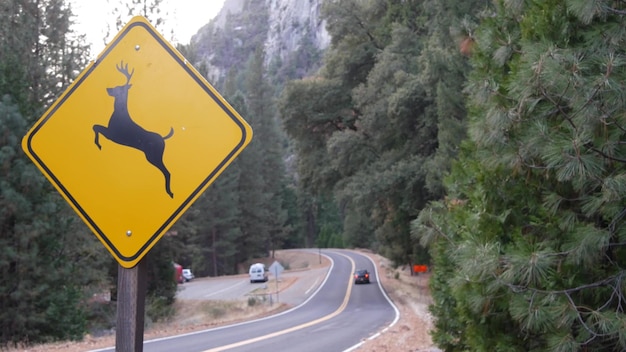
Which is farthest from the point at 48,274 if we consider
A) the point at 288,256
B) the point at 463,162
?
the point at 288,256

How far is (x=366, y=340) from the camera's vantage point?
16.9 meters

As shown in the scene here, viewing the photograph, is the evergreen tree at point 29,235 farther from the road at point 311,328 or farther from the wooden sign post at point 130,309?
the wooden sign post at point 130,309

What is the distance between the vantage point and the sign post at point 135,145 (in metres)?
2.94

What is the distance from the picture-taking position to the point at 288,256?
79000mm

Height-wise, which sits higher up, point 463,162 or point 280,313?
point 463,162

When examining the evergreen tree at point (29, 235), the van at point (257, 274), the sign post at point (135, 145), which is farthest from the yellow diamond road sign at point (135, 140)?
the van at point (257, 274)

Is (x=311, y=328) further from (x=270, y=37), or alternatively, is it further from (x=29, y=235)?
(x=270, y=37)

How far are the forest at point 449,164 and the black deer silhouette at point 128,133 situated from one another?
255 centimetres

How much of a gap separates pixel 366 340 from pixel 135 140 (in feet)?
48.4

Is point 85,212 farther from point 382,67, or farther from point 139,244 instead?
point 382,67

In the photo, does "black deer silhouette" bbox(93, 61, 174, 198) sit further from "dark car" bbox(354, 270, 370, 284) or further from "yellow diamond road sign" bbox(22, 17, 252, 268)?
"dark car" bbox(354, 270, 370, 284)

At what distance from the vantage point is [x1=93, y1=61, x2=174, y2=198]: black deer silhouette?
295 cm

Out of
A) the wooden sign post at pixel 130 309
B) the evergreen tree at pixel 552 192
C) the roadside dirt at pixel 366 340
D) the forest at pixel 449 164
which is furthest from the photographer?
the roadside dirt at pixel 366 340

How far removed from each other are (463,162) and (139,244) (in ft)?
16.4
